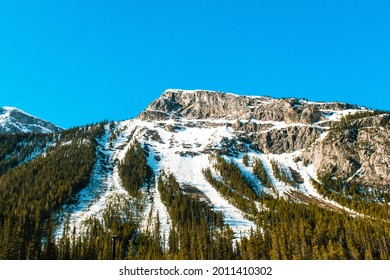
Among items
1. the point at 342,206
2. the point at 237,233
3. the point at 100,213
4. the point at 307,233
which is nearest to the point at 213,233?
the point at 237,233

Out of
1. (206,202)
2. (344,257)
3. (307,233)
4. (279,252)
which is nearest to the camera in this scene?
(344,257)

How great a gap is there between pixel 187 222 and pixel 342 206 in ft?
317

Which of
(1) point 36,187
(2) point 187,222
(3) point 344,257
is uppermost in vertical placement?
(1) point 36,187

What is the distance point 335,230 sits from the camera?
123062 millimetres

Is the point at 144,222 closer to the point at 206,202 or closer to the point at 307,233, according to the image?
the point at 206,202

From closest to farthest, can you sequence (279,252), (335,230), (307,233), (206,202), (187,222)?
→ 1. (279,252)
2. (307,233)
3. (335,230)
4. (187,222)
5. (206,202)

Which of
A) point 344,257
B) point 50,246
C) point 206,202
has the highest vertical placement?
point 206,202

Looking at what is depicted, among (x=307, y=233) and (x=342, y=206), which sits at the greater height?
(x=342, y=206)

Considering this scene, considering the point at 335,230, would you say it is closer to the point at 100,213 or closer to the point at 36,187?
the point at 100,213

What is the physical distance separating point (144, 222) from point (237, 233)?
45.0 meters

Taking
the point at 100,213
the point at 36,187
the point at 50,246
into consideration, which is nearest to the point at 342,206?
the point at 100,213

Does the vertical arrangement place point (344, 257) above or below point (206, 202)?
below
